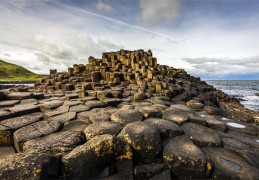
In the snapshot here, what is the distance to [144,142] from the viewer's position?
2457 millimetres

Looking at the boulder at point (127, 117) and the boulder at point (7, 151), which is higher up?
the boulder at point (127, 117)

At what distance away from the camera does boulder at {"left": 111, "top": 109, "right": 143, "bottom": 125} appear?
11.1 ft

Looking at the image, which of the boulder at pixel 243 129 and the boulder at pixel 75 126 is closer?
the boulder at pixel 75 126

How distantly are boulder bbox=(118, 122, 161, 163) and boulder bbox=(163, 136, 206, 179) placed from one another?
188mm

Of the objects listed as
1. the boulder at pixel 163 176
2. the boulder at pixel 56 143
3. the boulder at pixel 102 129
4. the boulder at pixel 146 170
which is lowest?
the boulder at pixel 163 176

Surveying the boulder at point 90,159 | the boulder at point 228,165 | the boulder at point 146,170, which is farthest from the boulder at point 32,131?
the boulder at point 228,165

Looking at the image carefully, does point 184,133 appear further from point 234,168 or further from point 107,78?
point 107,78

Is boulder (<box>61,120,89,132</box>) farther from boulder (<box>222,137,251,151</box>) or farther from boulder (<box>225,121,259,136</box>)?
boulder (<box>225,121,259,136</box>)

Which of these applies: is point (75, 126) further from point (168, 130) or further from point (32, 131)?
point (168, 130)

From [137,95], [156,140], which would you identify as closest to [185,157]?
[156,140]

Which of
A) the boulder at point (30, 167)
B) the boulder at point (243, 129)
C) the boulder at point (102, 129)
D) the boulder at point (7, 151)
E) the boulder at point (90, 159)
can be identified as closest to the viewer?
the boulder at point (30, 167)

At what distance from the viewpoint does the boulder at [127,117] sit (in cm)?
340

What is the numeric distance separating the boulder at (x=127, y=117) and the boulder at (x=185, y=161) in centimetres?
106

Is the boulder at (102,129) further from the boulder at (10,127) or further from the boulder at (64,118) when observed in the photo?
the boulder at (10,127)
